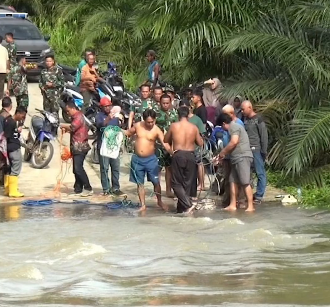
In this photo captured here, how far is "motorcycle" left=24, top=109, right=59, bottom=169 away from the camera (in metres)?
17.8

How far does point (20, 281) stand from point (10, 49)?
38.0ft

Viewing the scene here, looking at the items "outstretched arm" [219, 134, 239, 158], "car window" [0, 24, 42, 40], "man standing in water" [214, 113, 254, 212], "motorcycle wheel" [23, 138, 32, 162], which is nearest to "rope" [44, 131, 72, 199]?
"motorcycle wheel" [23, 138, 32, 162]

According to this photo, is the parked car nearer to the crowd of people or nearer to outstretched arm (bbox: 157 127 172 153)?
the crowd of people

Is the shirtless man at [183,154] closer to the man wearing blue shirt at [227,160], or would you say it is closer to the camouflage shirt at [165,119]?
the man wearing blue shirt at [227,160]

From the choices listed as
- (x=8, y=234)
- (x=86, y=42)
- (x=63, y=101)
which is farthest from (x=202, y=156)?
(x=86, y=42)

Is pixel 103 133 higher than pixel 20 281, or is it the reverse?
pixel 103 133

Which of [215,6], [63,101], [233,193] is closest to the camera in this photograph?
[233,193]

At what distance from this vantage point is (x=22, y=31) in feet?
89.9

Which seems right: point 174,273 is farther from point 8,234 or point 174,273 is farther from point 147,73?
point 147,73

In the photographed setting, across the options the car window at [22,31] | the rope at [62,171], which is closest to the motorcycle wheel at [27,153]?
the rope at [62,171]

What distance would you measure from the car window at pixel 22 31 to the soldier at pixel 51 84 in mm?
7263

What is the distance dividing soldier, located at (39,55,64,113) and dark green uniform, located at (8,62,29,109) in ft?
2.28

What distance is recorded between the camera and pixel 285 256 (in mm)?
12133

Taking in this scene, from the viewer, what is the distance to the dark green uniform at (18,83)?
20656 mm
